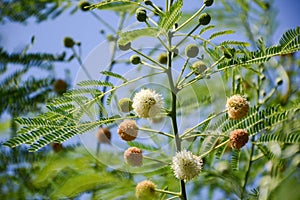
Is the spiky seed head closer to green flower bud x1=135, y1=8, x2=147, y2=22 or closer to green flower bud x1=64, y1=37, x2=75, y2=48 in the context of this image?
green flower bud x1=64, y1=37, x2=75, y2=48

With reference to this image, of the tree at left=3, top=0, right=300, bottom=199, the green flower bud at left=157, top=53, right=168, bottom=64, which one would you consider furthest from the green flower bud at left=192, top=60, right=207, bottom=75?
the green flower bud at left=157, top=53, right=168, bottom=64

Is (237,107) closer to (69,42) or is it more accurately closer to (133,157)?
(133,157)

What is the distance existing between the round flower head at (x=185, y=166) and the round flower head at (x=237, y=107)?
200 mm

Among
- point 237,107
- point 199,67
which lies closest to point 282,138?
point 237,107

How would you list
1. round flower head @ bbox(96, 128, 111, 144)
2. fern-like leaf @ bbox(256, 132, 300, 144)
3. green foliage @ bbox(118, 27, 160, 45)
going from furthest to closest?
round flower head @ bbox(96, 128, 111, 144)
fern-like leaf @ bbox(256, 132, 300, 144)
green foliage @ bbox(118, 27, 160, 45)

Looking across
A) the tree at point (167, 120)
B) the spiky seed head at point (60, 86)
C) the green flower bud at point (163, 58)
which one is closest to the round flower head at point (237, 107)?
the tree at point (167, 120)

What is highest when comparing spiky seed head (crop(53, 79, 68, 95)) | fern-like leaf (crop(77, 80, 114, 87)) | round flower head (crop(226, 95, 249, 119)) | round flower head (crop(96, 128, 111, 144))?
spiky seed head (crop(53, 79, 68, 95))

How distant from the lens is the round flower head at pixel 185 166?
1.45 metres

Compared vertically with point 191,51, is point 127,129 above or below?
below

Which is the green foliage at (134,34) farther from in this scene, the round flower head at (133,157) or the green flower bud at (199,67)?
the round flower head at (133,157)

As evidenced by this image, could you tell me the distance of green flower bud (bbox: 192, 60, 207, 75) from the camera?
156 centimetres

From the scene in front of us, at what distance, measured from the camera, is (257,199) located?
154 centimetres

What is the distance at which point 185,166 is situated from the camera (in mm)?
1446

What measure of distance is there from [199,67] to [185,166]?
1.09 feet
